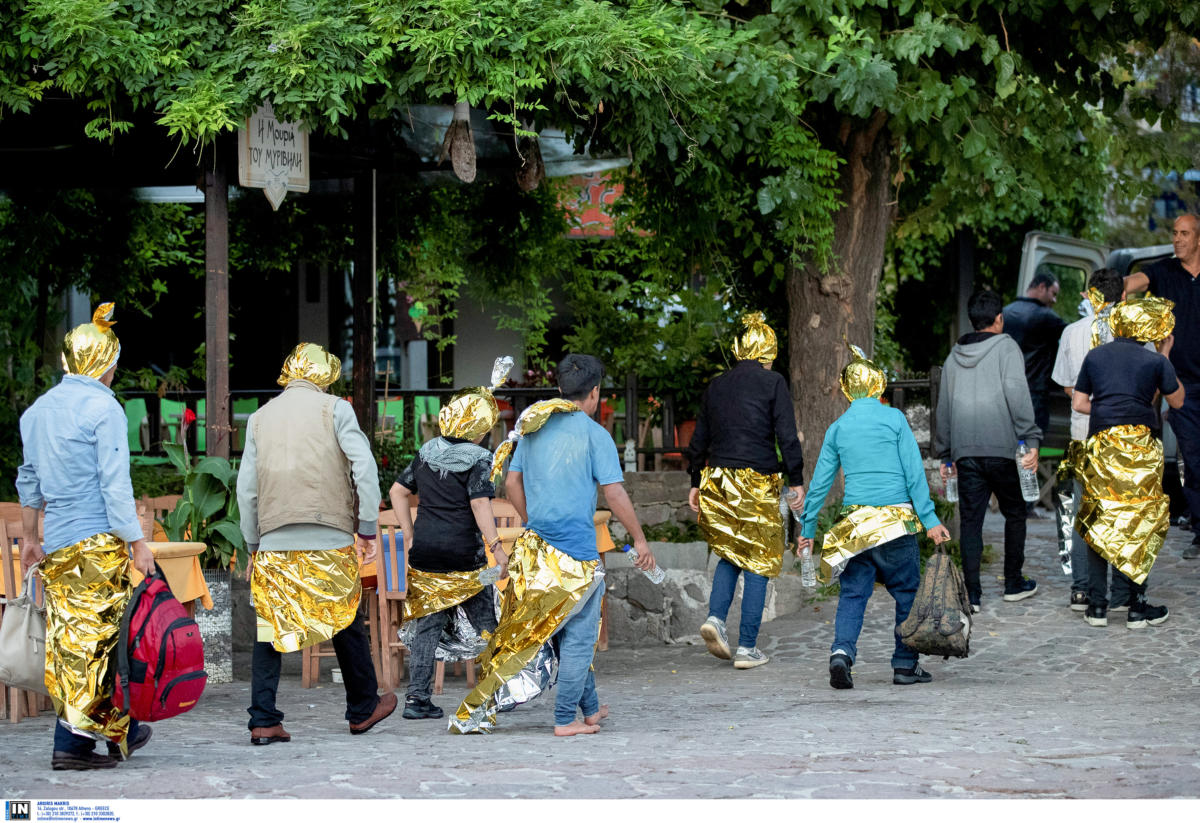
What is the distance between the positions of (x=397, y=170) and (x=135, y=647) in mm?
6226

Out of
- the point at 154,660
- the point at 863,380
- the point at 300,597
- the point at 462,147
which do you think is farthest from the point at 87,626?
the point at 462,147

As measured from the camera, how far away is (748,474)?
779cm

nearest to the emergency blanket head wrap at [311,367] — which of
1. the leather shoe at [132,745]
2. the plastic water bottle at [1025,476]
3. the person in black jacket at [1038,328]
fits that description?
the leather shoe at [132,745]

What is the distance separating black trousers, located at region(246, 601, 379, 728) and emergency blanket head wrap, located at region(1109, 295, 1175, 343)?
4.42 meters

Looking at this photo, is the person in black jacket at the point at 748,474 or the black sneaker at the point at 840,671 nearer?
the black sneaker at the point at 840,671

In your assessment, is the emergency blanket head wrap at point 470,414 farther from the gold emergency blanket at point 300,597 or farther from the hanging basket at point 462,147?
the hanging basket at point 462,147

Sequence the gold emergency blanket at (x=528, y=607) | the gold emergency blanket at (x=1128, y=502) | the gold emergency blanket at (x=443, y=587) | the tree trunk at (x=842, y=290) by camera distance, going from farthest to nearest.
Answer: the tree trunk at (x=842, y=290) → the gold emergency blanket at (x=1128, y=502) → the gold emergency blanket at (x=443, y=587) → the gold emergency blanket at (x=528, y=607)

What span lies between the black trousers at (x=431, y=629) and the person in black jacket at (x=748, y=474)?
4.92ft

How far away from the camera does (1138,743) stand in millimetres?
5680

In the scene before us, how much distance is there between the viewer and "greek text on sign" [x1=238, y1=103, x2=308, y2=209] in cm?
810

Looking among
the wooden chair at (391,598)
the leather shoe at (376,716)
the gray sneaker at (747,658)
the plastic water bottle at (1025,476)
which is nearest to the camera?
the leather shoe at (376,716)

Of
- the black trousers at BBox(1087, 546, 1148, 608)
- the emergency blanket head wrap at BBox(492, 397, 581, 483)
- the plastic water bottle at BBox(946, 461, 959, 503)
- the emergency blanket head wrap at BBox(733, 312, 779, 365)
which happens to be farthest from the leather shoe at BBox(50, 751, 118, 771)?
the black trousers at BBox(1087, 546, 1148, 608)

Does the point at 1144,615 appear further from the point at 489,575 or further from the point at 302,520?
the point at 302,520

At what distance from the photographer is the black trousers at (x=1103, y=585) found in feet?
27.4
